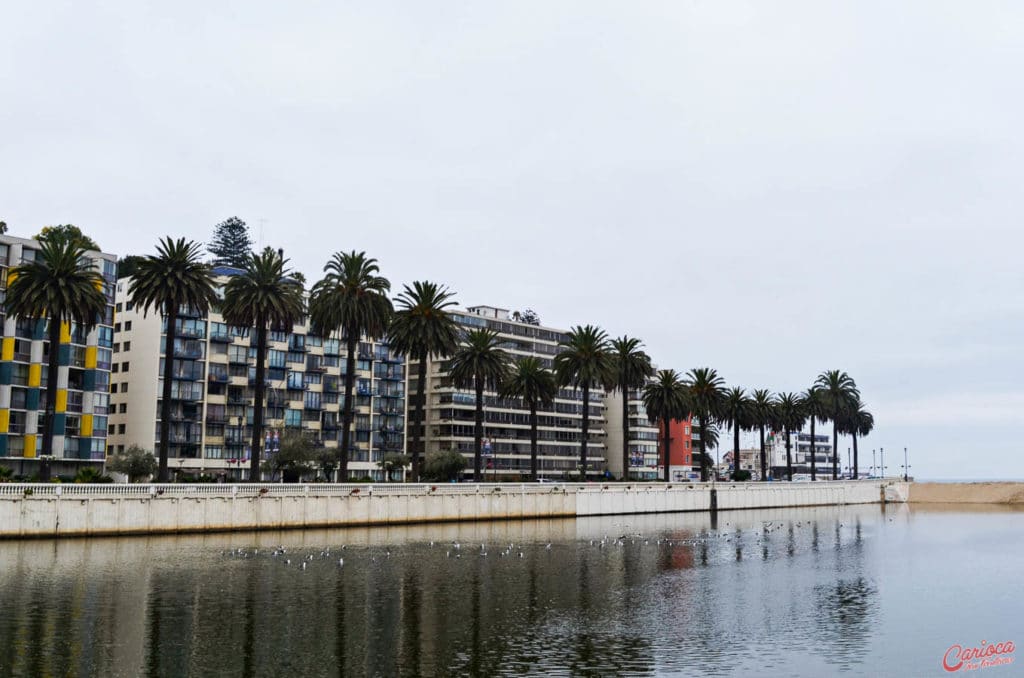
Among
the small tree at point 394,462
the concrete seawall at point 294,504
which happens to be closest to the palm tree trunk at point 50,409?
the concrete seawall at point 294,504

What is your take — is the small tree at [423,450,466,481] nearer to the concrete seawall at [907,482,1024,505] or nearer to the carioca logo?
the concrete seawall at [907,482,1024,505]

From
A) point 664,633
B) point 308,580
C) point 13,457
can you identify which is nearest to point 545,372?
point 13,457

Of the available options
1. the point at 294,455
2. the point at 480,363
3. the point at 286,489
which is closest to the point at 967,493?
the point at 480,363

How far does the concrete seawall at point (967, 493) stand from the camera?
159125 millimetres

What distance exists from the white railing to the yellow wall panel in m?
50.6

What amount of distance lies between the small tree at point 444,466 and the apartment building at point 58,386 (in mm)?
51463

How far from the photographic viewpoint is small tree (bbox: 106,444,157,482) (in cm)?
12812

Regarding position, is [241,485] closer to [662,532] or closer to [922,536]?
[662,532]

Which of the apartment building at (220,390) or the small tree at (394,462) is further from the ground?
the apartment building at (220,390)

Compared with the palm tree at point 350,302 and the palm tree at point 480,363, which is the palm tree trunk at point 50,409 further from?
the palm tree at point 480,363

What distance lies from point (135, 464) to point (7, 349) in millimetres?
22103

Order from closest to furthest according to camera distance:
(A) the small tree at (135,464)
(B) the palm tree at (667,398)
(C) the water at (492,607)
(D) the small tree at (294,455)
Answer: (C) the water at (492,607)
(A) the small tree at (135,464)
(D) the small tree at (294,455)
(B) the palm tree at (667,398)

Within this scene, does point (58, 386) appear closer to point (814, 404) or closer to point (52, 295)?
point (52, 295)

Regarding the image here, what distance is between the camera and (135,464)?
127812 mm
